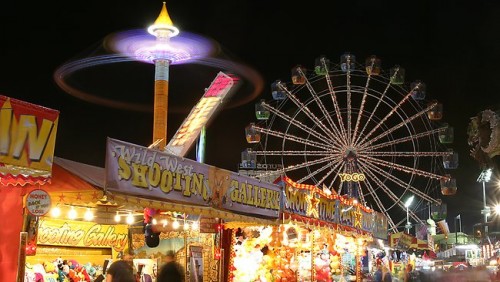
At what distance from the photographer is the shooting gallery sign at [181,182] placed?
959 cm

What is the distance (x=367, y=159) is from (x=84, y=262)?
20689mm

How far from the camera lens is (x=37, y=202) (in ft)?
29.1

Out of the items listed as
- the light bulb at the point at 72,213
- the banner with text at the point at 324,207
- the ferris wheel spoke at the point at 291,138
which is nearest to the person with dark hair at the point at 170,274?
the light bulb at the point at 72,213

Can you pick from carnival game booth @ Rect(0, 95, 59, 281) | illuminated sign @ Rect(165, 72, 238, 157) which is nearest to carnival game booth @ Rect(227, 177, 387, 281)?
illuminated sign @ Rect(165, 72, 238, 157)

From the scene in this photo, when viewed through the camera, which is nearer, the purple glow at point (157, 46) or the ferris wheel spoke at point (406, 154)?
the purple glow at point (157, 46)

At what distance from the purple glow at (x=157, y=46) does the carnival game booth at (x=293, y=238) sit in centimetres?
715

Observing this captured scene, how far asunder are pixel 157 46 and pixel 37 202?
12.2 metres

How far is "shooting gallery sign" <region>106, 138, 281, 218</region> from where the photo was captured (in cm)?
959

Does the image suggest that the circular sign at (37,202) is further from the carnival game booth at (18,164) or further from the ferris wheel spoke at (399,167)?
the ferris wheel spoke at (399,167)

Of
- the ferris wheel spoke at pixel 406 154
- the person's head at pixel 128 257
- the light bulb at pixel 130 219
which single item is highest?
the ferris wheel spoke at pixel 406 154

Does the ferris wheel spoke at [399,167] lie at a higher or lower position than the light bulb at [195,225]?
higher

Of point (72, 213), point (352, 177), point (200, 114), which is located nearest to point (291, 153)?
point (352, 177)

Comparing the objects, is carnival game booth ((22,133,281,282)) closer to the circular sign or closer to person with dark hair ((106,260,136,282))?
the circular sign

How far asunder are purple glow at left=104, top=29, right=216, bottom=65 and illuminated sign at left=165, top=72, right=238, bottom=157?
1320mm
